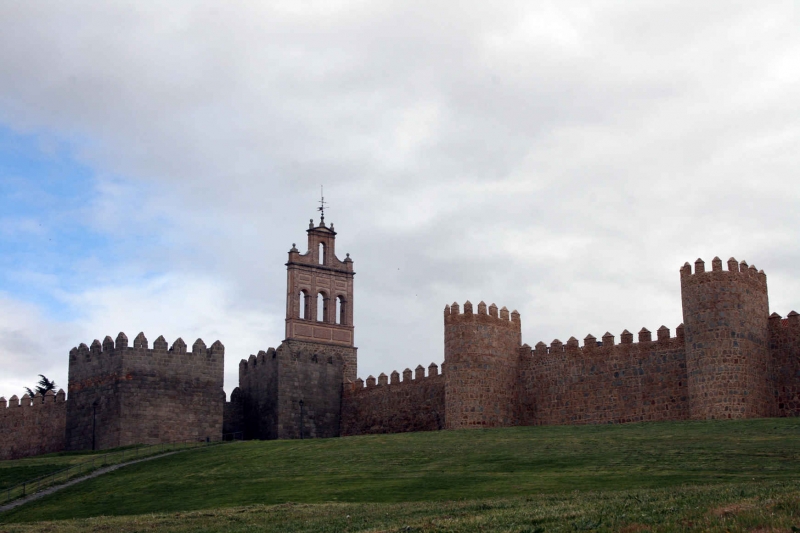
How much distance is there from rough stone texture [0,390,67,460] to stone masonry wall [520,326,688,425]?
20.5m

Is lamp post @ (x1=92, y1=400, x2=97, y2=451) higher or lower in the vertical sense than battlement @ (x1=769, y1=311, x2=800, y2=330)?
lower

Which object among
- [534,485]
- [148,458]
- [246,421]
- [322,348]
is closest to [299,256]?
[322,348]

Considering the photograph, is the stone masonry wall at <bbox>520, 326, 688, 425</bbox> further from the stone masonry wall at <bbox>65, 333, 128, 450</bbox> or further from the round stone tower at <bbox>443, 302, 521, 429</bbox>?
the stone masonry wall at <bbox>65, 333, 128, 450</bbox>

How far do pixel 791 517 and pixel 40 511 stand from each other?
66.7ft

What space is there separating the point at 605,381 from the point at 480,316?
17.4ft

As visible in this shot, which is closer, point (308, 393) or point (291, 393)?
point (291, 393)

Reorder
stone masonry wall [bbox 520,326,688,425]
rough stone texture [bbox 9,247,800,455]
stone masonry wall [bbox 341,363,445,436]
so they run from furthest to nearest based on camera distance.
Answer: stone masonry wall [bbox 341,363,445,436]
stone masonry wall [bbox 520,326,688,425]
rough stone texture [bbox 9,247,800,455]

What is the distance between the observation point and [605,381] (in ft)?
135

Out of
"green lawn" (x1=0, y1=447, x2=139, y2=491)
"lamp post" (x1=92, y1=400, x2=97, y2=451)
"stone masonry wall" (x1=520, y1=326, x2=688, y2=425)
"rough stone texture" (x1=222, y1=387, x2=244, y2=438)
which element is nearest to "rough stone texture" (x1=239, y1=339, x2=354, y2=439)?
"rough stone texture" (x1=222, y1=387, x2=244, y2=438)

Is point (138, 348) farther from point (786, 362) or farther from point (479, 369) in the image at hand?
point (786, 362)

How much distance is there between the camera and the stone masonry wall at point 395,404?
4594cm

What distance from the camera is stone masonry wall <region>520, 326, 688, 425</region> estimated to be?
39.4 metres

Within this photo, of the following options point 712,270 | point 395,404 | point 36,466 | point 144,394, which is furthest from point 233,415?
point 712,270

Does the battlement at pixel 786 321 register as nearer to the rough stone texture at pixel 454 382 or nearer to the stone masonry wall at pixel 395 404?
the rough stone texture at pixel 454 382
